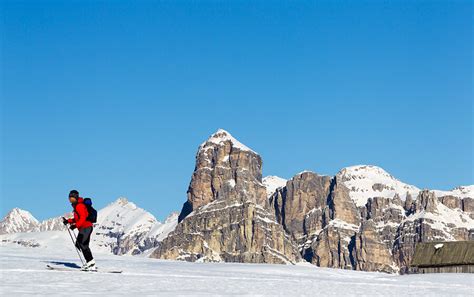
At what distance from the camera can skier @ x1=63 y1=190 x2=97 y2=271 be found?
92.8 ft

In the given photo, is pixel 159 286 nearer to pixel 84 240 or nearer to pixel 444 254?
pixel 84 240

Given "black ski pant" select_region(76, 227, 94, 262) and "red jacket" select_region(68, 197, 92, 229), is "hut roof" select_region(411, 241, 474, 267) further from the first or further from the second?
"red jacket" select_region(68, 197, 92, 229)

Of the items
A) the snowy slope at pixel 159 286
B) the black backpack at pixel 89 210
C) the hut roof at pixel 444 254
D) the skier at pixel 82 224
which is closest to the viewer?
the snowy slope at pixel 159 286

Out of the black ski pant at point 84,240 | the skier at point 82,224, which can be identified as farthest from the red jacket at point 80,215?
the black ski pant at point 84,240

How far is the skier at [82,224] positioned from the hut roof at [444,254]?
256 feet

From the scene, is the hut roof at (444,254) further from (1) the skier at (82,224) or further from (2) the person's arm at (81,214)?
(2) the person's arm at (81,214)

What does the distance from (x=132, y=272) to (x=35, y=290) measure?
340 inches

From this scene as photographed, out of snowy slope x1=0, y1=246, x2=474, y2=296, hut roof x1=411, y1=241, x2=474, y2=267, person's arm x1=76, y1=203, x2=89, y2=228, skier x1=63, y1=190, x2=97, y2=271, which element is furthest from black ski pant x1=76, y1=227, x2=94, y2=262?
hut roof x1=411, y1=241, x2=474, y2=267

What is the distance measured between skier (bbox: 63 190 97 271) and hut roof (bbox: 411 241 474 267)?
256 ft

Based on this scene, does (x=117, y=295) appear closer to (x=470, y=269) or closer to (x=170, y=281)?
(x=170, y=281)

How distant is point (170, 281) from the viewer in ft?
84.3

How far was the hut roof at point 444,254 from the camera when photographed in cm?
10106

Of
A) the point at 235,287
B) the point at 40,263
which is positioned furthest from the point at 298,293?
the point at 40,263

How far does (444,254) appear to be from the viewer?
103 metres
